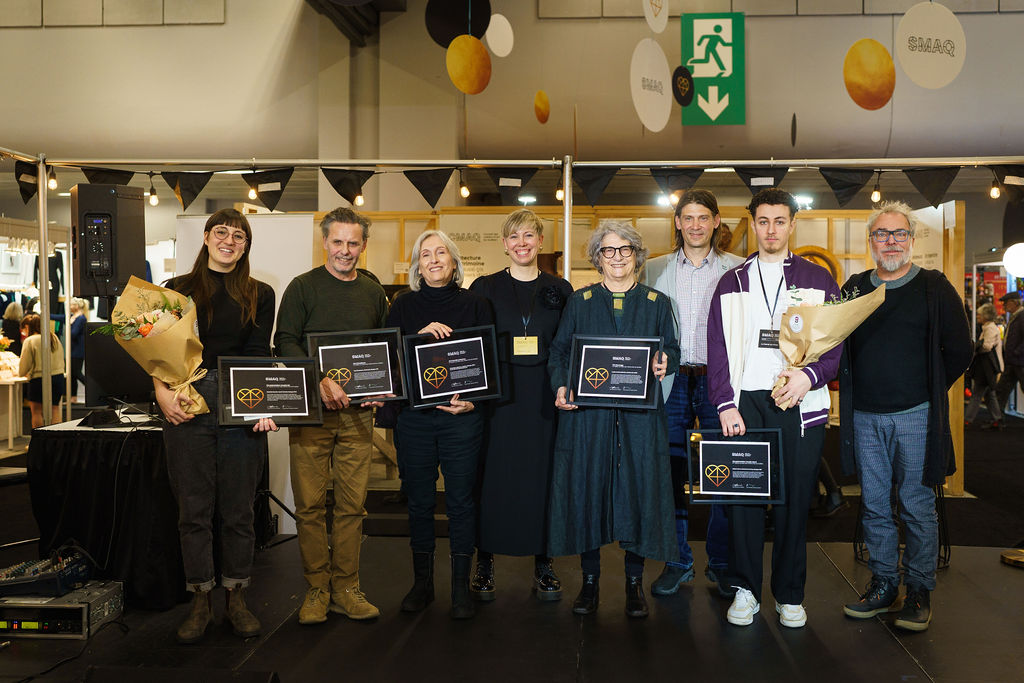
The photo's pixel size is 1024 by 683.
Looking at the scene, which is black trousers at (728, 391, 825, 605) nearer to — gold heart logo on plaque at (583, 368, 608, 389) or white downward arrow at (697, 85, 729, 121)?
gold heart logo on plaque at (583, 368, 608, 389)

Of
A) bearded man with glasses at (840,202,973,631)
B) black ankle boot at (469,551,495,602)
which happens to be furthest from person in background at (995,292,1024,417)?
black ankle boot at (469,551,495,602)

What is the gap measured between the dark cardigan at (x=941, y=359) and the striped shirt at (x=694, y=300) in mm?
618

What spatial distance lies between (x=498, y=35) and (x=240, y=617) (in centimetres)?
523

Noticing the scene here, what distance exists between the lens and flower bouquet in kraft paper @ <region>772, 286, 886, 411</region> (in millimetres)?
2834

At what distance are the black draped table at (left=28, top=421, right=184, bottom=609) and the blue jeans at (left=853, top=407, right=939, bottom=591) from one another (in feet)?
10.7

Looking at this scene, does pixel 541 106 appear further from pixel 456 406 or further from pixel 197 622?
pixel 197 622

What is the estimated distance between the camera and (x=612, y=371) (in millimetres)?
3027

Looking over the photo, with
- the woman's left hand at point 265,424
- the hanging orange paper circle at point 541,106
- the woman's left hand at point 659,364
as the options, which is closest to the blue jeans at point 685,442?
the woman's left hand at point 659,364

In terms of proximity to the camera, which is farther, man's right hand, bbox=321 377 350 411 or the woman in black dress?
the woman in black dress

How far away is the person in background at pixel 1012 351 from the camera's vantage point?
934cm

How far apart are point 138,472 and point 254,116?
21.3ft

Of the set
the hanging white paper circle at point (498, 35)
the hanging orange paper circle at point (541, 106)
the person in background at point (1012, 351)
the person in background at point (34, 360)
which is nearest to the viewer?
the hanging white paper circle at point (498, 35)

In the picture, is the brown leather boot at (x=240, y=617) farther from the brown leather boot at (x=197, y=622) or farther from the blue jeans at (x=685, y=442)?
the blue jeans at (x=685, y=442)

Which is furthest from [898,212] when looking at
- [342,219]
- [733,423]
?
[342,219]
